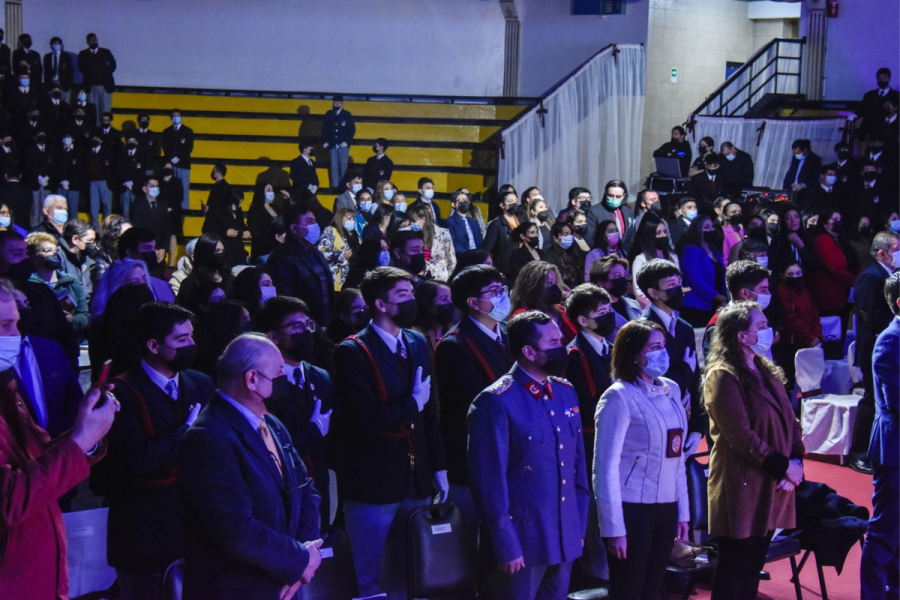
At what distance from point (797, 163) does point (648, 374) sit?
1002 centimetres

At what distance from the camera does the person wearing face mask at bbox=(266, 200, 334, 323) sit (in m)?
5.79

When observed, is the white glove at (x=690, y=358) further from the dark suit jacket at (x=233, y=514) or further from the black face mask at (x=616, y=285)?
the dark suit jacket at (x=233, y=514)

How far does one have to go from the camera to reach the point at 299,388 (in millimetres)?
3787

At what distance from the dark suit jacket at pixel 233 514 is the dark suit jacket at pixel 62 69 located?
12661 millimetres

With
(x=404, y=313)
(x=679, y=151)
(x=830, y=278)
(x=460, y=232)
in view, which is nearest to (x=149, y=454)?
(x=404, y=313)

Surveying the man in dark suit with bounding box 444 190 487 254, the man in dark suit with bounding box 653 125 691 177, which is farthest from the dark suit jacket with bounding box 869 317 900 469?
the man in dark suit with bounding box 653 125 691 177

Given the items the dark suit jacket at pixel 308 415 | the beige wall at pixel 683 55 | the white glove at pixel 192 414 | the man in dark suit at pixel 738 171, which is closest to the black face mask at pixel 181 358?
the white glove at pixel 192 414

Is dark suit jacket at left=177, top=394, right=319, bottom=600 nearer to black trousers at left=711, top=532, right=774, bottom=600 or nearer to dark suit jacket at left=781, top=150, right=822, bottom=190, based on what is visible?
black trousers at left=711, top=532, right=774, bottom=600

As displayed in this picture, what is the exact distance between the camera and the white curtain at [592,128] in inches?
526

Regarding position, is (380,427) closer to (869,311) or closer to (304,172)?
(869,311)

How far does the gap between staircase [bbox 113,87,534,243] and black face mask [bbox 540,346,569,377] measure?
11.1 meters

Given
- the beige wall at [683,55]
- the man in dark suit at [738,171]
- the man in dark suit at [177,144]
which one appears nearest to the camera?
the man in dark suit at [738,171]

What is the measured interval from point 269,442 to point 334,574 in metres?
0.71

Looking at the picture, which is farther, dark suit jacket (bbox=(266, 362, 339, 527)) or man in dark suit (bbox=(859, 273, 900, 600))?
man in dark suit (bbox=(859, 273, 900, 600))
